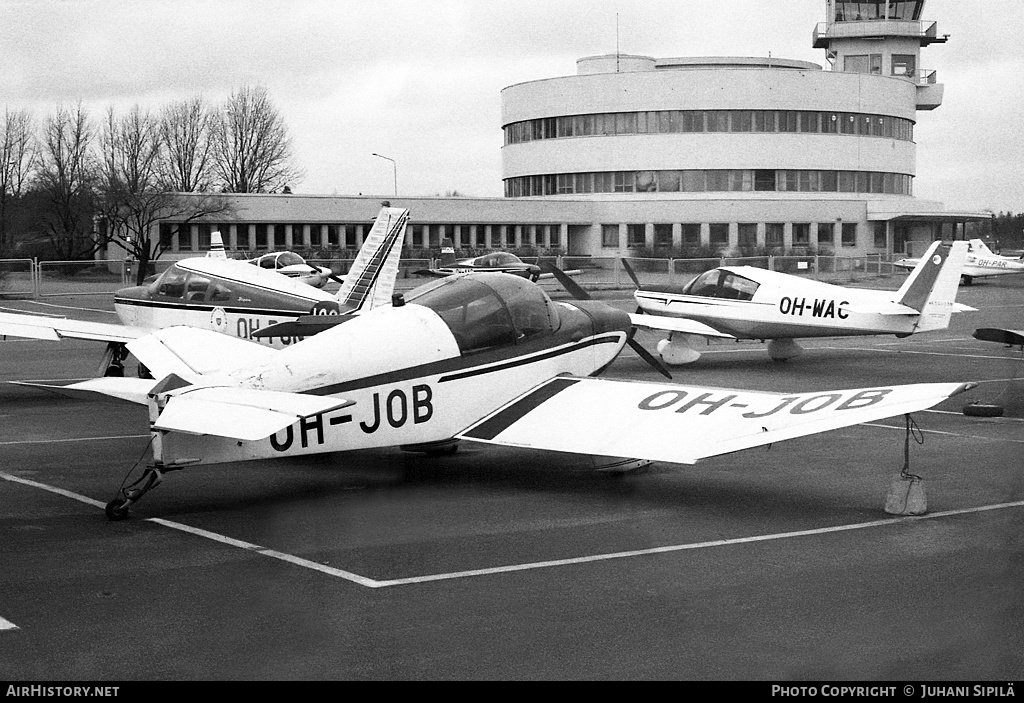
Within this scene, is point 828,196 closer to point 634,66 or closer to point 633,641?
point 634,66

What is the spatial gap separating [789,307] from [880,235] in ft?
199

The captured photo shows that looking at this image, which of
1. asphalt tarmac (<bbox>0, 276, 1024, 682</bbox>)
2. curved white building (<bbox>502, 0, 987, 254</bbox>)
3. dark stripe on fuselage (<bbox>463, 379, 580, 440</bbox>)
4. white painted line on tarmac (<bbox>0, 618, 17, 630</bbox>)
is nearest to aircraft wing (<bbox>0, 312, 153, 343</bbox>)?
asphalt tarmac (<bbox>0, 276, 1024, 682</bbox>)

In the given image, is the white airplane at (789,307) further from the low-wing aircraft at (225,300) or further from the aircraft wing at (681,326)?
the low-wing aircraft at (225,300)

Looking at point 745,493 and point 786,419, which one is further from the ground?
point 786,419

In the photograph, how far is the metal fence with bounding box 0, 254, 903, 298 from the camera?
156 feet

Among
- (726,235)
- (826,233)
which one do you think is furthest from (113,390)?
(826,233)

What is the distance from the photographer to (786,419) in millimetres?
10125

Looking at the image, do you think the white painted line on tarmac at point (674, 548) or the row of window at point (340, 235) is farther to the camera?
the row of window at point (340, 235)

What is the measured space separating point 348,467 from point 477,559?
403cm

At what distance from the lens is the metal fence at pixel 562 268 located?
47406 millimetres

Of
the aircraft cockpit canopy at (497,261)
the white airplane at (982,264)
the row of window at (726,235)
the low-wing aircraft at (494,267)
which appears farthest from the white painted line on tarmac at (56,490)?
the row of window at (726,235)

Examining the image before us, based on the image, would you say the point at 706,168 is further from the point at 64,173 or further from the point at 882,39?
the point at 64,173

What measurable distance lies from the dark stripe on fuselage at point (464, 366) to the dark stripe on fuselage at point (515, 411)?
1.15 feet

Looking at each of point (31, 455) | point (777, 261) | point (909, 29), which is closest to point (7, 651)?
point (31, 455)
